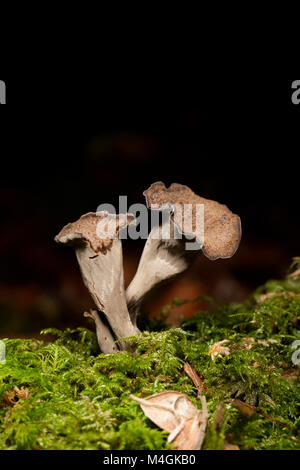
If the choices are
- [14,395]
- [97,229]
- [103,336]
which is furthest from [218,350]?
[14,395]

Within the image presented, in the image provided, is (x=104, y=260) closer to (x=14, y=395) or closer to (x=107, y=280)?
(x=107, y=280)

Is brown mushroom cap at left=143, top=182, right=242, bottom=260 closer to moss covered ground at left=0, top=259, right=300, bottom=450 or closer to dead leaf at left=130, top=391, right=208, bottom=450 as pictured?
moss covered ground at left=0, top=259, right=300, bottom=450

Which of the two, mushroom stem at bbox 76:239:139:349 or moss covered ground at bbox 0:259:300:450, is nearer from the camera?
moss covered ground at bbox 0:259:300:450

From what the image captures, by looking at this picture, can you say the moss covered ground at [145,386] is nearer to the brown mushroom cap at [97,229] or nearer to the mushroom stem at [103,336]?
the mushroom stem at [103,336]

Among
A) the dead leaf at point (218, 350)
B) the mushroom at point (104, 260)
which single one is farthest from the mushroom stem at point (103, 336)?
the dead leaf at point (218, 350)

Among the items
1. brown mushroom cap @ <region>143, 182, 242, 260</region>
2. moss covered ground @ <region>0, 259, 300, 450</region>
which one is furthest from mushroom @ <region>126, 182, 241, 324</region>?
moss covered ground @ <region>0, 259, 300, 450</region>

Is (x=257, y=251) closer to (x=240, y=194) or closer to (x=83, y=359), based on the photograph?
(x=240, y=194)
